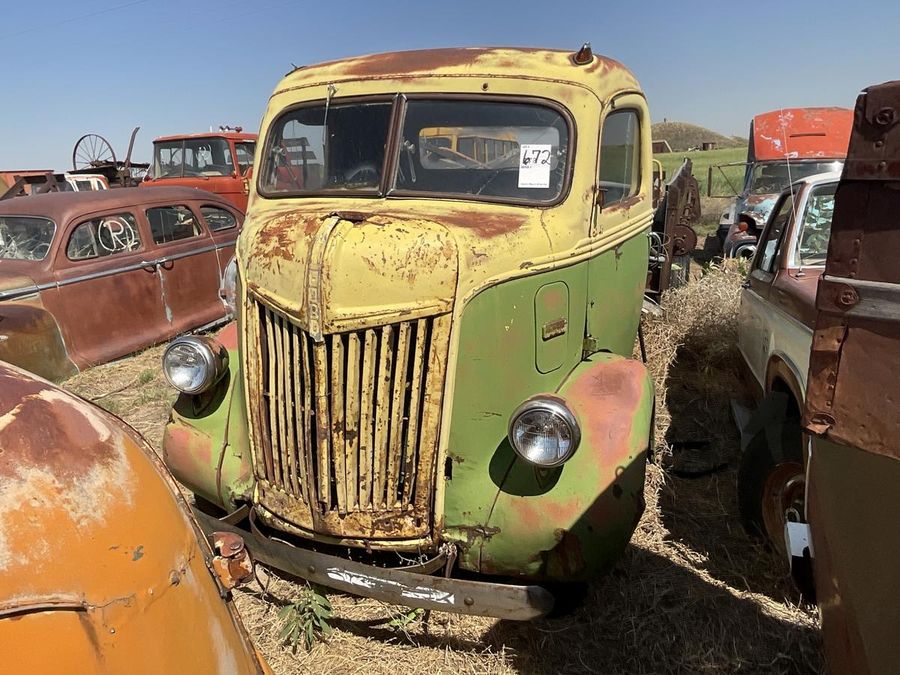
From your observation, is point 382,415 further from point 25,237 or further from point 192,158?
point 192,158

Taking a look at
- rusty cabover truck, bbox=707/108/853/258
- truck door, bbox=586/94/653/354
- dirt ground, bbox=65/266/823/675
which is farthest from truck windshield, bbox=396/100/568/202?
rusty cabover truck, bbox=707/108/853/258

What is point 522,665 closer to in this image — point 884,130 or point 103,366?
point 884,130

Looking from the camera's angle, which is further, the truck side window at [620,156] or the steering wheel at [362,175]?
the truck side window at [620,156]

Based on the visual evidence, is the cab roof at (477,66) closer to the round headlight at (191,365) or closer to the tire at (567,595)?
the round headlight at (191,365)

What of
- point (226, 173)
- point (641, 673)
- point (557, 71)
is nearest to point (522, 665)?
point (641, 673)

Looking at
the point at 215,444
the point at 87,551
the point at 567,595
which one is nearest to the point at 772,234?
the point at 567,595

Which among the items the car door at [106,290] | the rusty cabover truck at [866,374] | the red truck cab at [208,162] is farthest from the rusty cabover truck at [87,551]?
the red truck cab at [208,162]

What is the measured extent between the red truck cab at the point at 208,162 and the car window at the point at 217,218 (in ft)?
10.5

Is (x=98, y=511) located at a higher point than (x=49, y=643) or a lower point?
higher

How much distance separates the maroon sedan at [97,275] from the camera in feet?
19.5

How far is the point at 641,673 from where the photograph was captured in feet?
8.98

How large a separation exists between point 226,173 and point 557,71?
31.0 feet

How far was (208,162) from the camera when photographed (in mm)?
11641

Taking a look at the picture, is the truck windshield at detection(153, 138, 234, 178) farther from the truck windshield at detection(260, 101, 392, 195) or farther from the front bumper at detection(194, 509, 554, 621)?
the front bumper at detection(194, 509, 554, 621)
